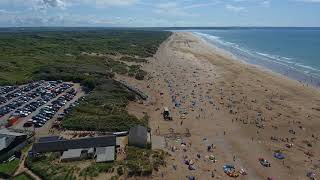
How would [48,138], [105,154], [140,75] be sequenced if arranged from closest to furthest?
[105,154] < [48,138] < [140,75]

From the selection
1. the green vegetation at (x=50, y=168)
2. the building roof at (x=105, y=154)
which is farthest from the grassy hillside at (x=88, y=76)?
the green vegetation at (x=50, y=168)

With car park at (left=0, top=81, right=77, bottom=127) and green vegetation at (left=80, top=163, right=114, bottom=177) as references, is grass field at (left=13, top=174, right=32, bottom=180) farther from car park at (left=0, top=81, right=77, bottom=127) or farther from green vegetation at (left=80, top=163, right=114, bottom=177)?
car park at (left=0, top=81, right=77, bottom=127)

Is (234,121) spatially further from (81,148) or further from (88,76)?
(88,76)

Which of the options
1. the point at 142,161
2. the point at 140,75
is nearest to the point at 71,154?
the point at 142,161

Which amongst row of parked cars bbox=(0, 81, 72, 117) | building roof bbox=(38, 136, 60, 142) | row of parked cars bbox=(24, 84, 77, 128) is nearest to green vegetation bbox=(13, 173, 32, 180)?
building roof bbox=(38, 136, 60, 142)

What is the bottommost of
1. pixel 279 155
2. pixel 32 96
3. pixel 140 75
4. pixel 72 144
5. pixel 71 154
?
pixel 140 75

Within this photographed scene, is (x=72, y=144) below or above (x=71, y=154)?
above
